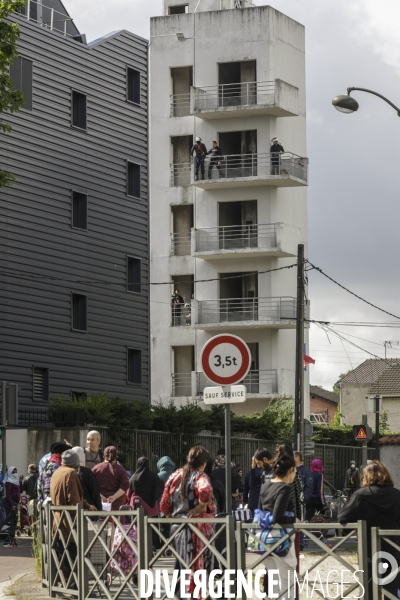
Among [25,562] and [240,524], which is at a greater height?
[240,524]

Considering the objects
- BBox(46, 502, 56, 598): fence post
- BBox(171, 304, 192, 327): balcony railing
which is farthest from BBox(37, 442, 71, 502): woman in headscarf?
BBox(171, 304, 192, 327): balcony railing

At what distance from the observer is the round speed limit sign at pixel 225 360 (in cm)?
1295

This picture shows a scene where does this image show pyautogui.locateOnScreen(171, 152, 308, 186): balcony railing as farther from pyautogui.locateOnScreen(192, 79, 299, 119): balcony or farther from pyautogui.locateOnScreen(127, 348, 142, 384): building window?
pyautogui.locateOnScreen(127, 348, 142, 384): building window

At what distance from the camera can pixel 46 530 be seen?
14.6m

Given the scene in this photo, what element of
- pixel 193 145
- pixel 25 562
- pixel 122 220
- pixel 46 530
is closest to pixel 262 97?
pixel 193 145

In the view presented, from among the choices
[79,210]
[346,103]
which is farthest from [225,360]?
[79,210]

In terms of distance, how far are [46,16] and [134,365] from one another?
1304cm

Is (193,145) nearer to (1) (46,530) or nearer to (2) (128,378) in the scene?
(2) (128,378)

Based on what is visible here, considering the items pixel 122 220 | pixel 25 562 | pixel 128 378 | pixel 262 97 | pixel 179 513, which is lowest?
pixel 25 562

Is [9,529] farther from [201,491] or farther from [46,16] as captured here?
[46,16]

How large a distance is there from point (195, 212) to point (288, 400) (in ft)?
31.9

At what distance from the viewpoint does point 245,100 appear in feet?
183

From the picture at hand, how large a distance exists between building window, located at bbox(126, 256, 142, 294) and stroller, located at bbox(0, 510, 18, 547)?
21888 millimetres

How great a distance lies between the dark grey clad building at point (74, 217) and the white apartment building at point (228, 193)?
8.74m
